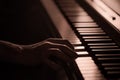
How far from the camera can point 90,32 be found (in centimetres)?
185

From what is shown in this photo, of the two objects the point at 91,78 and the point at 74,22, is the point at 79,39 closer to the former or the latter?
the point at 74,22

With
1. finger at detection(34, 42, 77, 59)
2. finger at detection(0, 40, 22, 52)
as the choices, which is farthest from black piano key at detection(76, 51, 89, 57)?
finger at detection(0, 40, 22, 52)

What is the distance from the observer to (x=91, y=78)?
1.29 metres

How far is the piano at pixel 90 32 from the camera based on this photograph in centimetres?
138

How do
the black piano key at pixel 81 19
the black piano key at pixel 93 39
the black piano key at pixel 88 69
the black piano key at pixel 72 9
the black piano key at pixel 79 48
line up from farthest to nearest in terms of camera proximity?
the black piano key at pixel 72 9, the black piano key at pixel 81 19, the black piano key at pixel 79 48, the black piano key at pixel 93 39, the black piano key at pixel 88 69

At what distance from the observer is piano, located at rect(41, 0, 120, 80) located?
4.51ft


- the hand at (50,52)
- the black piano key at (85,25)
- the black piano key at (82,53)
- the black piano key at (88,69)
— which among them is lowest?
the black piano key at (88,69)

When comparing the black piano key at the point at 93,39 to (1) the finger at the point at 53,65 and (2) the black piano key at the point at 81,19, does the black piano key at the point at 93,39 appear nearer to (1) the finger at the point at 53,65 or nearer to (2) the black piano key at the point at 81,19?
(2) the black piano key at the point at 81,19

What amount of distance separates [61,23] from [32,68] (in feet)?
1.59

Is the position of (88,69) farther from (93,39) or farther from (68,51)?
(93,39)

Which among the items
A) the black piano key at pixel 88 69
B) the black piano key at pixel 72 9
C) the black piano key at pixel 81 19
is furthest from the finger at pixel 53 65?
the black piano key at pixel 72 9

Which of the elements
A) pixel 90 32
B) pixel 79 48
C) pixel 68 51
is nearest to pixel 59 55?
pixel 68 51

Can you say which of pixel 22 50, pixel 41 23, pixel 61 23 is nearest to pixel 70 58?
pixel 22 50

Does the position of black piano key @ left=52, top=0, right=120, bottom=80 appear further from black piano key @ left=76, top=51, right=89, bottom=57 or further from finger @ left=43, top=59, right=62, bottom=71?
finger @ left=43, top=59, right=62, bottom=71
